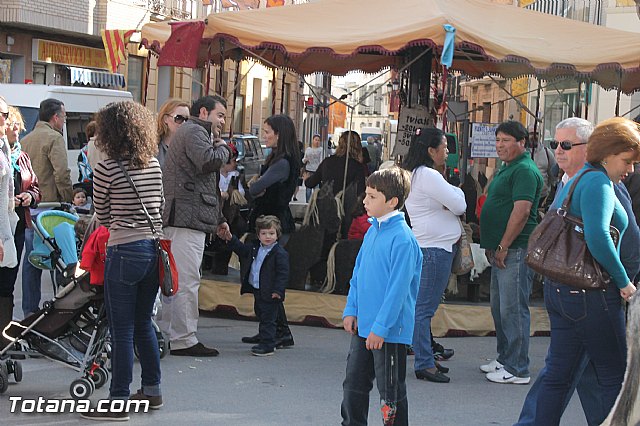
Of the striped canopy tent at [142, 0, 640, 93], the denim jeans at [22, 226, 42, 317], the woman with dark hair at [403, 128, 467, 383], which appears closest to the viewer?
the woman with dark hair at [403, 128, 467, 383]

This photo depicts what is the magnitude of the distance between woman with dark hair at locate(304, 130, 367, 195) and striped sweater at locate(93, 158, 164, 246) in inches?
227

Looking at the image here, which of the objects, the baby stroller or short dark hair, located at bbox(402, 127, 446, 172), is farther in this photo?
short dark hair, located at bbox(402, 127, 446, 172)

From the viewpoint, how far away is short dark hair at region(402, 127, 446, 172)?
746cm

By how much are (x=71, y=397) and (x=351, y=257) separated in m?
3.98

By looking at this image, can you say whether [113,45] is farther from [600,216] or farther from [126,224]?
[600,216]

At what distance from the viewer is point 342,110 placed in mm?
68625

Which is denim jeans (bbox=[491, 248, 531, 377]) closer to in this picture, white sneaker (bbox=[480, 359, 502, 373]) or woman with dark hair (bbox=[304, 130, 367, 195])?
white sneaker (bbox=[480, 359, 502, 373])

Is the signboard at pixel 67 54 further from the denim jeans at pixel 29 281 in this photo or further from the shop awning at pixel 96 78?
the denim jeans at pixel 29 281

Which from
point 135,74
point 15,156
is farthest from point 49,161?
point 135,74

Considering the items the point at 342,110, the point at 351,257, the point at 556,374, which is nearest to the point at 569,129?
the point at 556,374

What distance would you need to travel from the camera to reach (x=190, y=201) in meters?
7.81

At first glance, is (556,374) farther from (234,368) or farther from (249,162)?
(249,162)

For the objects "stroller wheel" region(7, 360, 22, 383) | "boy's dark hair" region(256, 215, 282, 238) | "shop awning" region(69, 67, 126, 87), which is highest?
"shop awning" region(69, 67, 126, 87)

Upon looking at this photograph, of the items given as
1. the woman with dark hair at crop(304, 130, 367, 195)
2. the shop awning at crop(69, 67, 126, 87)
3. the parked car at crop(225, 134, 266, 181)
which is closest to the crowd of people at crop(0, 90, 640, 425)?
the woman with dark hair at crop(304, 130, 367, 195)
